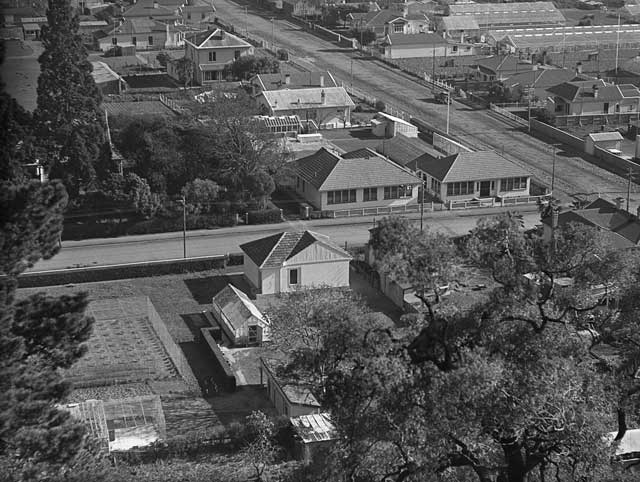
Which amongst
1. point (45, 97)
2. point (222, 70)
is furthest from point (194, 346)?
point (222, 70)

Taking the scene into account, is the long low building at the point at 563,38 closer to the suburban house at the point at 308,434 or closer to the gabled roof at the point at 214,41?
the gabled roof at the point at 214,41

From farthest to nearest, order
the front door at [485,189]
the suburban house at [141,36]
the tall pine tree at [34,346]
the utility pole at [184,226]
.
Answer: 1. the suburban house at [141,36]
2. the front door at [485,189]
3. the utility pole at [184,226]
4. the tall pine tree at [34,346]

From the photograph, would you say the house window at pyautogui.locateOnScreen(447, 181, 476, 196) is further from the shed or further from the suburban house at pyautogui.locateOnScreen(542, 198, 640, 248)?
the shed

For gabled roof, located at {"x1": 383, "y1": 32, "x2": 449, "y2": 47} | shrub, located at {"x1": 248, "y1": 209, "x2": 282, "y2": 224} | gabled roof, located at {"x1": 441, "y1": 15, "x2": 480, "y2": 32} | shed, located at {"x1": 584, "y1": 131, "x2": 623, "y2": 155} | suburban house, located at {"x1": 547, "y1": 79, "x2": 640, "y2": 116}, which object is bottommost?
shrub, located at {"x1": 248, "y1": 209, "x2": 282, "y2": 224}

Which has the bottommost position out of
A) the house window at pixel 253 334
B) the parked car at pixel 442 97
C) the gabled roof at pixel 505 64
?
the house window at pixel 253 334

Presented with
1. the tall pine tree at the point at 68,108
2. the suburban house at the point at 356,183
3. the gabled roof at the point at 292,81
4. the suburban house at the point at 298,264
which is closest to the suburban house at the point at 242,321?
the suburban house at the point at 298,264

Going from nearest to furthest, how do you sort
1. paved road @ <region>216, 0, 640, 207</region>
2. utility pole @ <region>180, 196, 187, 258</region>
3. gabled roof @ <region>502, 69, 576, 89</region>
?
utility pole @ <region>180, 196, 187, 258</region> < paved road @ <region>216, 0, 640, 207</region> < gabled roof @ <region>502, 69, 576, 89</region>

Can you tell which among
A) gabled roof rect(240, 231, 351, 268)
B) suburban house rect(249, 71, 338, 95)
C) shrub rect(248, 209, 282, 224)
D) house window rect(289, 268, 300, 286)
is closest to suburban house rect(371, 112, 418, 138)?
suburban house rect(249, 71, 338, 95)
